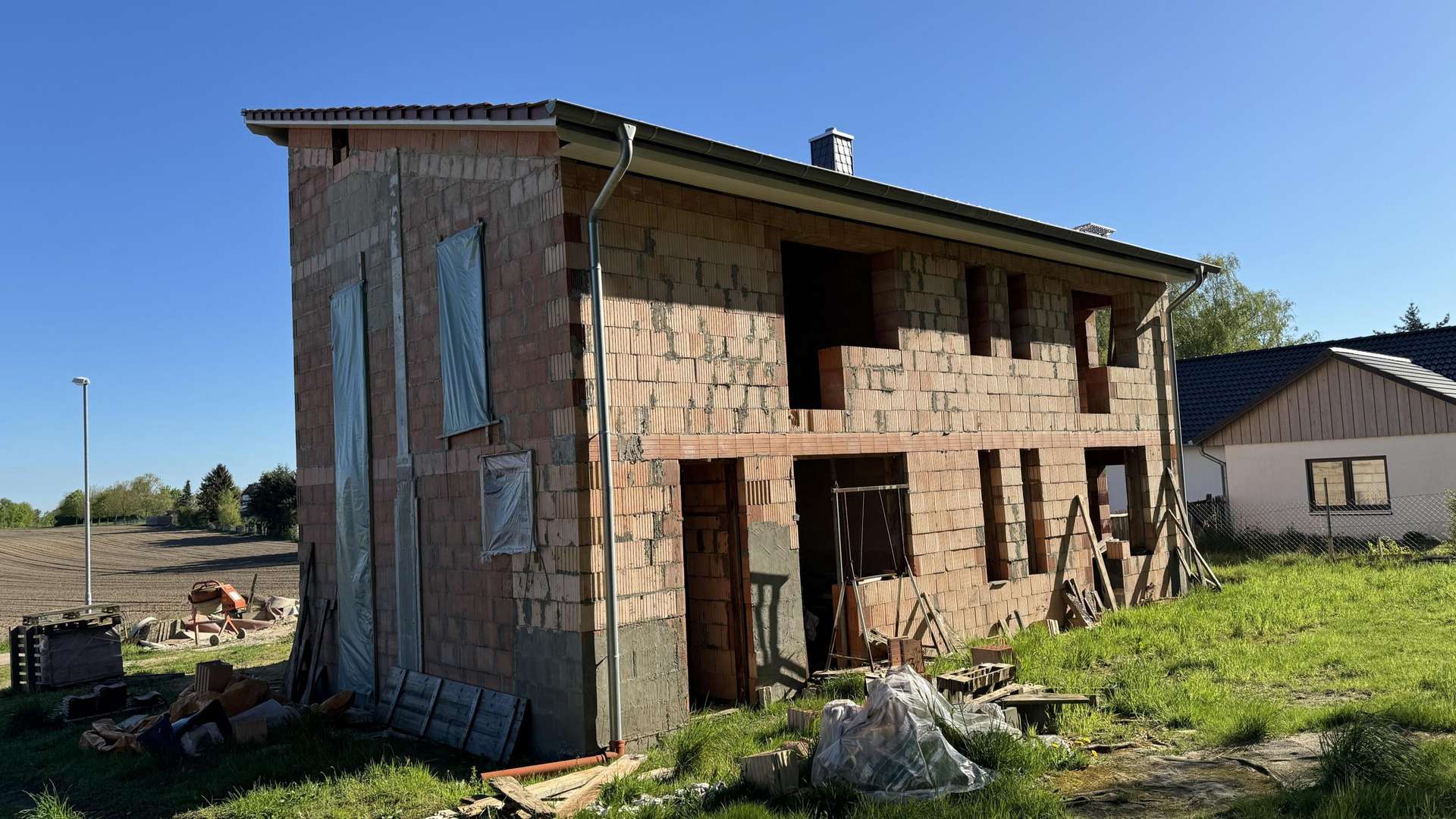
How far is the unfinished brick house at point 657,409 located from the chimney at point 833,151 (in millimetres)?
109

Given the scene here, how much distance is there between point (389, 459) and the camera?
1202 centimetres

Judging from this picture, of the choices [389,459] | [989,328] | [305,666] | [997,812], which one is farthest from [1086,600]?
[305,666]

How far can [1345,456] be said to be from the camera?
21.4m

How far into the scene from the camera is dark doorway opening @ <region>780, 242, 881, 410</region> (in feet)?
47.3

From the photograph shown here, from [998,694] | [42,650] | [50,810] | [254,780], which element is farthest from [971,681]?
[42,650]

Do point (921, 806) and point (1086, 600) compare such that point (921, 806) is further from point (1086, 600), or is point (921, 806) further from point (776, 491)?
point (1086, 600)

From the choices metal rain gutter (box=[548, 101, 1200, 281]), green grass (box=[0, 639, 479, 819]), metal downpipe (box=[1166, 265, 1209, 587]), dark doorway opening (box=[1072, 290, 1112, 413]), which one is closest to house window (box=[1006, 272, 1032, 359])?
metal rain gutter (box=[548, 101, 1200, 281])

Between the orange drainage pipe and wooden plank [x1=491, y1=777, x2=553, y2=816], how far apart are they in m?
0.41

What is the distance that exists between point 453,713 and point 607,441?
374 cm

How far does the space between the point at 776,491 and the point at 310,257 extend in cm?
790

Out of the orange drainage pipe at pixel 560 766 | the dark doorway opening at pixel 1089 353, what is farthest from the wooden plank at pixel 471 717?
the dark doorway opening at pixel 1089 353

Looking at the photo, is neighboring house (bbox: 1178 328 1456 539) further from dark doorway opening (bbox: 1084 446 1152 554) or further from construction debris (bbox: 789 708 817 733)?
construction debris (bbox: 789 708 817 733)

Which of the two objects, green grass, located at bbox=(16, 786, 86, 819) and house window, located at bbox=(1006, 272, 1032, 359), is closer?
green grass, located at bbox=(16, 786, 86, 819)

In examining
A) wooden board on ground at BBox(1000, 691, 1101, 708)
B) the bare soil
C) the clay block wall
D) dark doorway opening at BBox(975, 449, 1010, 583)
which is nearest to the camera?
wooden board on ground at BBox(1000, 691, 1101, 708)
